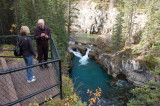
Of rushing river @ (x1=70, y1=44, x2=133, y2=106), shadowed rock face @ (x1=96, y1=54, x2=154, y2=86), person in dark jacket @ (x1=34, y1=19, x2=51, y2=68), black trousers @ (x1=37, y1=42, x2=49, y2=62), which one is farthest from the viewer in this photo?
shadowed rock face @ (x1=96, y1=54, x2=154, y2=86)

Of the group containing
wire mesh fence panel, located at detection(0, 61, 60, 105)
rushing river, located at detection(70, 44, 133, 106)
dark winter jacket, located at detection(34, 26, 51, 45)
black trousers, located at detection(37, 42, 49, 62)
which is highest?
dark winter jacket, located at detection(34, 26, 51, 45)

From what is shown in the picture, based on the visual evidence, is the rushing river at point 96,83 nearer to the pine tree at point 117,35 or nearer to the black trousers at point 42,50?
the pine tree at point 117,35

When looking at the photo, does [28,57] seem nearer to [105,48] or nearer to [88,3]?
[105,48]

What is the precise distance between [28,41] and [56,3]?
1760 cm

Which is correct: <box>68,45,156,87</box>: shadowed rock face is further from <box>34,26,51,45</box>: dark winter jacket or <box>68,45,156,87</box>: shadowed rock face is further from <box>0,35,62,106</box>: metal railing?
<box>34,26,51,45</box>: dark winter jacket

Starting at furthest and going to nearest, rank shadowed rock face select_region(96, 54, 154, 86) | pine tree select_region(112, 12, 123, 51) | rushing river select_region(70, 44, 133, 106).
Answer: pine tree select_region(112, 12, 123, 51) → shadowed rock face select_region(96, 54, 154, 86) → rushing river select_region(70, 44, 133, 106)

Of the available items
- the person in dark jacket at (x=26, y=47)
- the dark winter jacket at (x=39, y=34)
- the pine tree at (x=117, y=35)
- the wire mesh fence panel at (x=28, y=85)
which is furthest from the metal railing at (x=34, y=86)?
the pine tree at (x=117, y=35)

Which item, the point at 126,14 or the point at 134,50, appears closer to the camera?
the point at 134,50

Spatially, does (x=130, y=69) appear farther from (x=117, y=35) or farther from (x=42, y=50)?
(x=42, y=50)

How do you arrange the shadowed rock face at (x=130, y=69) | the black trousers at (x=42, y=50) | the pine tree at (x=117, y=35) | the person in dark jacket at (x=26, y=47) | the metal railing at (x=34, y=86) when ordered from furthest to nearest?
1. the pine tree at (x=117, y=35)
2. the shadowed rock face at (x=130, y=69)
3. the black trousers at (x=42, y=50)
4. the person in dark jacket at (x=26, y=47)
5. the metal railing at (x=34, y=86)

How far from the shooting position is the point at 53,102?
390cm

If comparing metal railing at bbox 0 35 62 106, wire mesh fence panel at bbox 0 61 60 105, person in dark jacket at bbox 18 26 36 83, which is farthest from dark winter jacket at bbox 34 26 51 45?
wire mesh fence panel at bbox 0 61 60 105

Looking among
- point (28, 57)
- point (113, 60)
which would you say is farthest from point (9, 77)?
point (113, 60)

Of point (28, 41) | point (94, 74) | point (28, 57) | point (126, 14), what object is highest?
point (126, 14)
